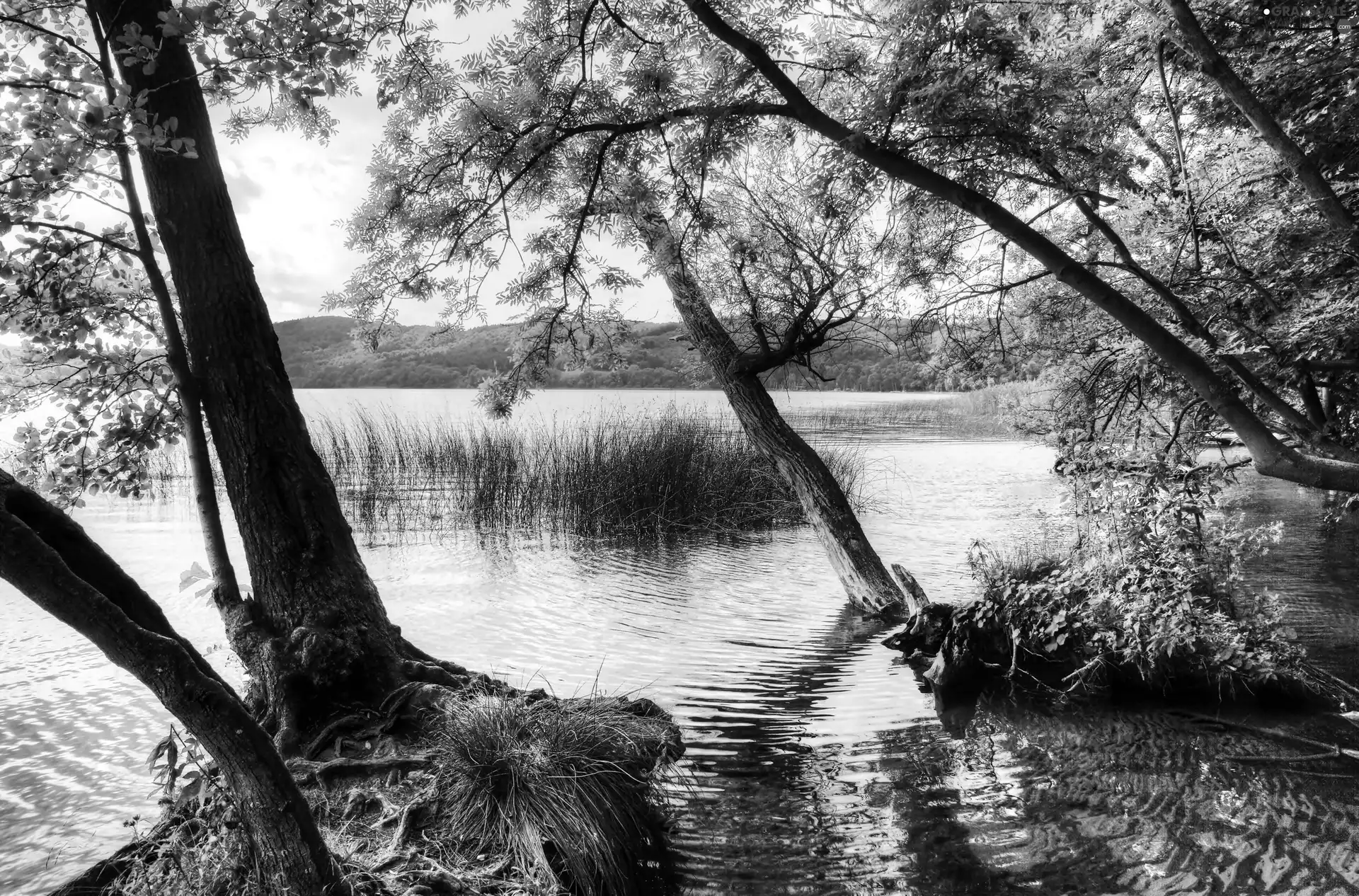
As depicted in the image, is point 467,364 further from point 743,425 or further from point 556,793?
point 556,793

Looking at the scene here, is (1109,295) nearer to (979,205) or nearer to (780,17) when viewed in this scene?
(979,205)

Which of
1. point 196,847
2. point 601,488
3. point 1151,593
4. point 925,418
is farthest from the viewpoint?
point 925,418

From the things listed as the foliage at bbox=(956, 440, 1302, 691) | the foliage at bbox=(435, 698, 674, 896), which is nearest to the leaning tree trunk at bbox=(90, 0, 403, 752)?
the foliage at bbox=(435, 698, 674, 896)

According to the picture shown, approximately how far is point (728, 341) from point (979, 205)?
4.11 metres

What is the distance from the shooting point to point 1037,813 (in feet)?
11.5

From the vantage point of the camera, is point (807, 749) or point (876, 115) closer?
point (876, 115)

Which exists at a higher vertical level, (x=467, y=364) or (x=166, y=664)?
(x=467, y=364)

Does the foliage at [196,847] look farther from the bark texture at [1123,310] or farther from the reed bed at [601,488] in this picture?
the reed bed at [601,488]

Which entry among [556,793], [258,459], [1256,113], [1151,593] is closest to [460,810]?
[556,793]

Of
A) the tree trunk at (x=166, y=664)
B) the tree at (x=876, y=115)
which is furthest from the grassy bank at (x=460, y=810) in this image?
the tree at (x=876, y=115)

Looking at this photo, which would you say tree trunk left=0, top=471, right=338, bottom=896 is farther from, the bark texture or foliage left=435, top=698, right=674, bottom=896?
the bark texture

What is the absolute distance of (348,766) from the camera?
3189 millimetres

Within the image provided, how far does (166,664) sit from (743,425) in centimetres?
651

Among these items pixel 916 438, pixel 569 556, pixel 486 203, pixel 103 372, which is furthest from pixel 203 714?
pixel 916 438
